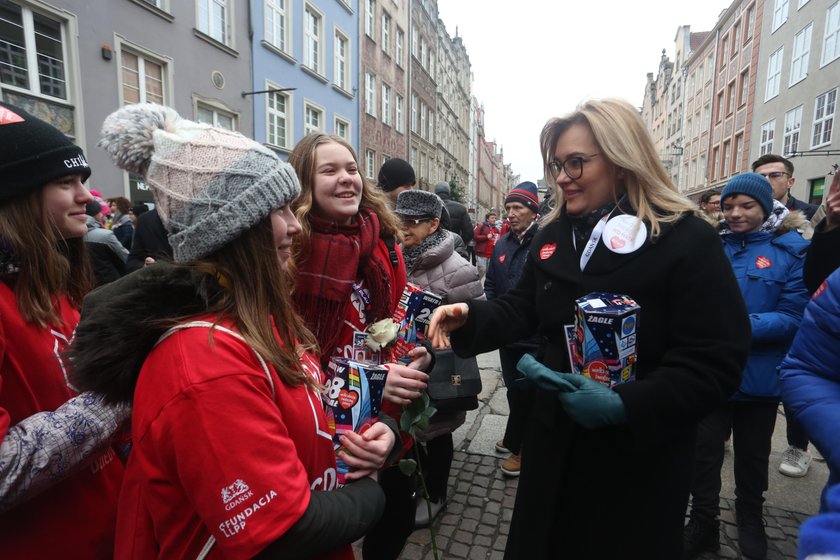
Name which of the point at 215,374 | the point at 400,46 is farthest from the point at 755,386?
the point at 400,46

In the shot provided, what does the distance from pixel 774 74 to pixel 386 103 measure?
18558 millimetres

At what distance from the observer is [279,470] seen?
92 centimetres

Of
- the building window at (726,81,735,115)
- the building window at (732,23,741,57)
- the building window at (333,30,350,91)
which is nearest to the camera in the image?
the building window at (333,30,350,91)

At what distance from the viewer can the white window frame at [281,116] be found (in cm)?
1341

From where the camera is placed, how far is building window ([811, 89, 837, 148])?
16.8 metres

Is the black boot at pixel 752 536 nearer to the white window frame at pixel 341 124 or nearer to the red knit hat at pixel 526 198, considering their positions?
the red knit hat at pixel 526 198

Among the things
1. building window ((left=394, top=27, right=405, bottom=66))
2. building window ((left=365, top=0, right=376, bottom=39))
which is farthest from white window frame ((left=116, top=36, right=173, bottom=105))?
Answer: building window ((left=394, top=27, right=405, bottom=66))

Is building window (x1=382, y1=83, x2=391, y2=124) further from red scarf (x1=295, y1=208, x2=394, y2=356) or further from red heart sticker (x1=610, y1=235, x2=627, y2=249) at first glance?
red heart sticker (x1=610, y1=235, x2=627, y2=249)

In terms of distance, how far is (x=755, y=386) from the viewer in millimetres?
2559

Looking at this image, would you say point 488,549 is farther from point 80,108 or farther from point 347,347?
point 80,108

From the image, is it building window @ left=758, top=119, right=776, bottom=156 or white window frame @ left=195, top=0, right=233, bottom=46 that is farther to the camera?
building window @ left=758, top=119, right=776, bottom=156

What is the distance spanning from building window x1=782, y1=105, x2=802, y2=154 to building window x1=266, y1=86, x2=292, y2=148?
20.6m

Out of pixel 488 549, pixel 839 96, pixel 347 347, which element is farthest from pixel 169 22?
pixel 839 96

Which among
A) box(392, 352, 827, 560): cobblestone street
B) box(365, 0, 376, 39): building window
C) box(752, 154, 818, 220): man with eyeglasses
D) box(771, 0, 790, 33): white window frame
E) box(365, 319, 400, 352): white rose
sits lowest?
box(392, 352, 827, 560): cobblestone street
